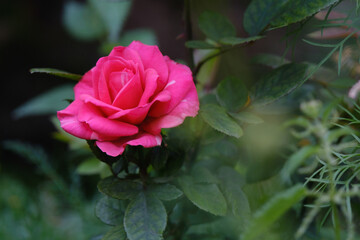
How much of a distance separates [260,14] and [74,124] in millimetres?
244

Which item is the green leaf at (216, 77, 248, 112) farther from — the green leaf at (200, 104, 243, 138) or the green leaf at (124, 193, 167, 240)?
the green leaf at (124, 193, 167, 240)

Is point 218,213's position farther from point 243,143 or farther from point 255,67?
point 255,67

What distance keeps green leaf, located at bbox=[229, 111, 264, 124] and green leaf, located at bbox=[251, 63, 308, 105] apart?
19 millimetres

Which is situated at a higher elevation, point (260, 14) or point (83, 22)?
point (260, 14)

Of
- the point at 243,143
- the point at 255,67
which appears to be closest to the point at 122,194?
the point at 243,143

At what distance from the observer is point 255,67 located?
60cm

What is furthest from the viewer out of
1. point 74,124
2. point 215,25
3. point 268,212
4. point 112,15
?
point 112,15

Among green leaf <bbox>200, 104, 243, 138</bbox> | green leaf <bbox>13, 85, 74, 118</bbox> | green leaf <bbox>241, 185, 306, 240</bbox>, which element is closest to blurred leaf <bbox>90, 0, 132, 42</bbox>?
green leaf <bbox>13, 85, 74, 118</bbox>

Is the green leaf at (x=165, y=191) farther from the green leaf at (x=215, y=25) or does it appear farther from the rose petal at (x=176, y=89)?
the green leaf at (x=215, y=25)

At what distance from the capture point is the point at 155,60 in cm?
41

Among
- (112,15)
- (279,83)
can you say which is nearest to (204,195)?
(279,83)

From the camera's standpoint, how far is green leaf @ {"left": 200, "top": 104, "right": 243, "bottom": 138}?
1.28ft

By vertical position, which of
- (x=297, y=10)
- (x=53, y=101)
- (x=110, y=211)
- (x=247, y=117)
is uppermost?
(x=297, y=10)

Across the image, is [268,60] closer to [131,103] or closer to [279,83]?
[279,83]
